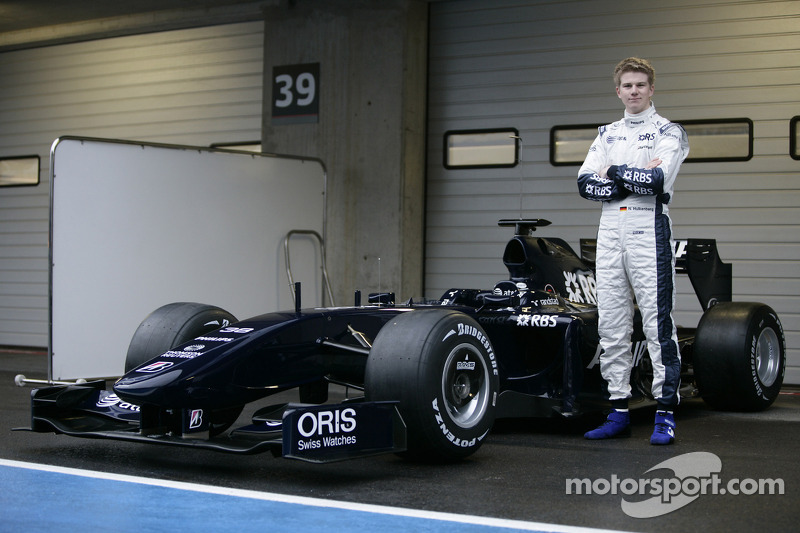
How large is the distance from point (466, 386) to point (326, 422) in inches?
35.0

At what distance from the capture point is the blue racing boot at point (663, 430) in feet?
17.4

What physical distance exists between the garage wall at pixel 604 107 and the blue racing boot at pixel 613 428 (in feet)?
14.0

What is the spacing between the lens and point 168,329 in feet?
18.2

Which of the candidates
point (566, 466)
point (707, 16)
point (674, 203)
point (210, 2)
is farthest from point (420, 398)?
point (210, 2)

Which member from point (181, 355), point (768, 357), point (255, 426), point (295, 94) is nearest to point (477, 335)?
point (255, 426)

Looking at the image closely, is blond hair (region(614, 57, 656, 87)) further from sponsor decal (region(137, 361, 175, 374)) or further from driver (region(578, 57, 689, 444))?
sponsor decal (region(137, 361, 175, 374))

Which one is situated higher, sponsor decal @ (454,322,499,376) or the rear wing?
Answer: the rear wing

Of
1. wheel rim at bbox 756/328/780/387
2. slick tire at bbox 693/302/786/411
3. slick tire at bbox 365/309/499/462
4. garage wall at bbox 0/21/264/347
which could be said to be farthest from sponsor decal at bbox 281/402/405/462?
garage wall at bbox 0/21/264/347

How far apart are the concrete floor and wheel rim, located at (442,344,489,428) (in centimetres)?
23

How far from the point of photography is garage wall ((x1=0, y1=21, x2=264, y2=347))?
12.3 meters

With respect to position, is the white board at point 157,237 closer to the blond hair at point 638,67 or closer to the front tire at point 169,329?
the front tire at point 169,329

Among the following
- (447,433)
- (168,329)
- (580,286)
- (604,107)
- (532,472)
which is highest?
(604,107)

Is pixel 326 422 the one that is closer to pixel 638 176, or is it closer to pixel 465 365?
pixel 465 365

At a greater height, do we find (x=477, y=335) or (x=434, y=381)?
(x=477, y=335)
